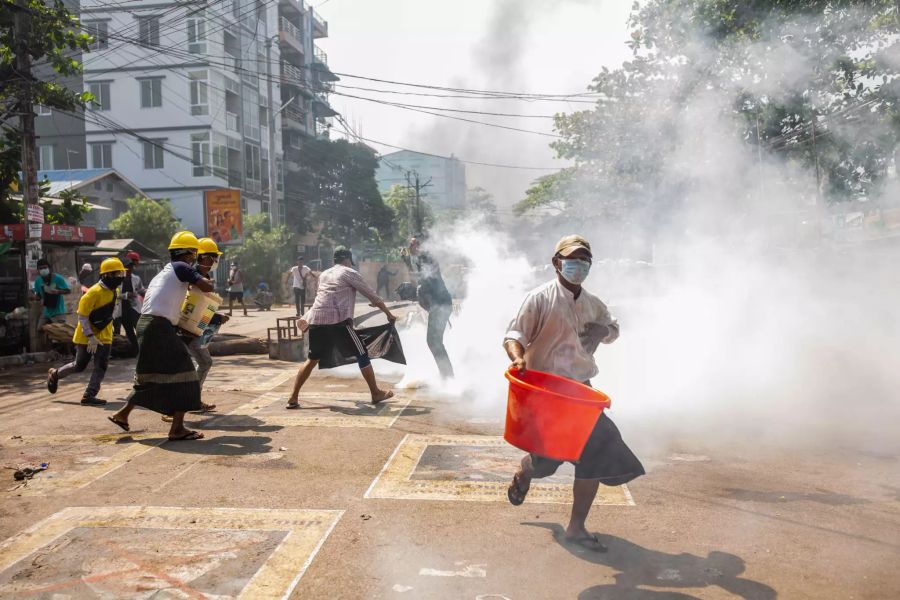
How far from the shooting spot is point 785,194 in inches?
692

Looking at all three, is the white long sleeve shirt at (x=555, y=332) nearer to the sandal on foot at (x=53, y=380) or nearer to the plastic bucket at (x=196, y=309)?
the plastic bucket at (x=196, y=309)

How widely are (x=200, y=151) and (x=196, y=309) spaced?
31607mm

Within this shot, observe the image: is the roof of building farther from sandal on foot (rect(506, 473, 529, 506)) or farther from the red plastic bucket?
the red plastic bucket

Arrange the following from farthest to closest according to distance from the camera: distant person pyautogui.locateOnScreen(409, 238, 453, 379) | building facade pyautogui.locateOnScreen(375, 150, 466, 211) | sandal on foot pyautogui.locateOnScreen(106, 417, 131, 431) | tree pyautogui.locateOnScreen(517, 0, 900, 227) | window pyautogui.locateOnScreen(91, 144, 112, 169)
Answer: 1. building facade pyautogui.locateOnScreen(375, 150, 466, 211)
2. window pyautogui.locateOnScreen(91, 144, 112, 169)
3. tree pyautogui.locateOnScreen(517, 0, 900, 227)
4. distant person pyautogui.locateOnScreen(409, 238, 453, 379)
5. sandal on foot pyautogui.locateOnScreen(106, 417, 131, 431)

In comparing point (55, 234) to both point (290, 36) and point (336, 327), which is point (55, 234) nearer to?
point (336, 327)

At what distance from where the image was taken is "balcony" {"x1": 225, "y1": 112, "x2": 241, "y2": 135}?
37938mm

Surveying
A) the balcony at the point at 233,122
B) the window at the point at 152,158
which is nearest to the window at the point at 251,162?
the balcony at the point at 233,122

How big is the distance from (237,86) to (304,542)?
126 feet

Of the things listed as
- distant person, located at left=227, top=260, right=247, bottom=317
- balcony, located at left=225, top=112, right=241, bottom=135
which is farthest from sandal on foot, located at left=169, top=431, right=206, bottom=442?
balcony, located at left=225, top=112, right=241, bottom=135

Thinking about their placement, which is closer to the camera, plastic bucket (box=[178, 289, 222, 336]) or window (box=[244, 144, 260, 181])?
plastic bucket (box=[178, 289, 222, 336])

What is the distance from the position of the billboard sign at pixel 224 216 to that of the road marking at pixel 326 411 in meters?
24.2

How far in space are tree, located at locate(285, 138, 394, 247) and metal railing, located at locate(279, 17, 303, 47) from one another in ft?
20.8

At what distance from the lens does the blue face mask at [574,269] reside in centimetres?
398

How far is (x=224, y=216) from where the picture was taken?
31812 millimetres
